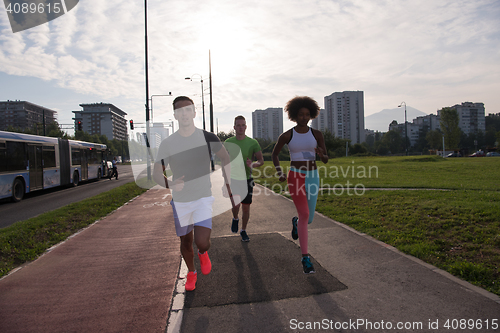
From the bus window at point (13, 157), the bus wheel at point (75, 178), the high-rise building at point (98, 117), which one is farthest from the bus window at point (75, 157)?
the high-rise building at point (98, 117)

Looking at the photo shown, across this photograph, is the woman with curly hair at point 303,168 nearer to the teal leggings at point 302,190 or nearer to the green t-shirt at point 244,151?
the teal leggings at point 302,190

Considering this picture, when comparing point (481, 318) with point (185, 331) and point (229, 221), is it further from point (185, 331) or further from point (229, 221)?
point (229, 221)

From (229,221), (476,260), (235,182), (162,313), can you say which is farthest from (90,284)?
(476,260)

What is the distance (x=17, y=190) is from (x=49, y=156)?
3.64 meters

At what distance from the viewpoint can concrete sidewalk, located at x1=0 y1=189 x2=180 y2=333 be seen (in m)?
2.96

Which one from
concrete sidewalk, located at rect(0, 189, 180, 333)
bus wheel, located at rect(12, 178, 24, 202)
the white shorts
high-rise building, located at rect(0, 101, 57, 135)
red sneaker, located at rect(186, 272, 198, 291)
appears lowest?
concrete sidewalk, located at rect(0, 189, 180, 333)

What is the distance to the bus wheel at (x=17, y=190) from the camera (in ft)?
42.0

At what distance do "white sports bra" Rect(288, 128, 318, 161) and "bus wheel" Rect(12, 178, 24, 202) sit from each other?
13276 millimetres

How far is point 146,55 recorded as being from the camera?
1983cm

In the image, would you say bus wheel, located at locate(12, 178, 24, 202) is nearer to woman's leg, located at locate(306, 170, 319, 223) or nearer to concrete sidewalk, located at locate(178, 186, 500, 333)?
concrete sidewalk, located at locate(178, 186, 500, 333)

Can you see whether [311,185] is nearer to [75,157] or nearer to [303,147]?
[303,147]

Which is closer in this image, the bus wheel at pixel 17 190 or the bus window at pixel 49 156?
the bus wheel at pixel 17 190

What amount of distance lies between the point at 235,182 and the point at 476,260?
11.6ft

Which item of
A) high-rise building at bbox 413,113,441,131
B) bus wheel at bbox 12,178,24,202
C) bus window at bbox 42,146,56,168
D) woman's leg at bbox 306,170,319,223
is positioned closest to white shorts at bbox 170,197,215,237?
woman's leg at bbox 306,170,319,223
